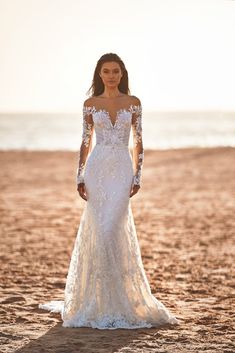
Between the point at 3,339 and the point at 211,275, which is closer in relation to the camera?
the point at 3,339

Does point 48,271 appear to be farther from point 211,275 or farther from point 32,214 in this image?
point 32,214

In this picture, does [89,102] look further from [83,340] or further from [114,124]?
[83,340]

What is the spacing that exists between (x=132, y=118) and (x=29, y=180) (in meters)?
15.5

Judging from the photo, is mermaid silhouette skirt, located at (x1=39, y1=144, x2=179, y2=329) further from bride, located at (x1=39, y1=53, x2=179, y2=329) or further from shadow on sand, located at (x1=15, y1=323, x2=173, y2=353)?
shadow on sand, located at (x1=15, y1=323, x2=173, y2=353)

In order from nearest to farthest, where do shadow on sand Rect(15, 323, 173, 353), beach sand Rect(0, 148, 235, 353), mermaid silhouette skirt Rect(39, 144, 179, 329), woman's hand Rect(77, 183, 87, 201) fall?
shadow on sand Rect(15, 323, 173, 353), beach sand Rect(0, 148, 235, 353), mermaid silhouette skirt Rect(39, 144, 179, 329), woman's hand Rect(77, 183, 87, 201)

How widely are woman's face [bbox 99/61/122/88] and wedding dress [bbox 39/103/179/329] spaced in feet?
0.77

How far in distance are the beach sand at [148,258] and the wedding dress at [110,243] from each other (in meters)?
0.20

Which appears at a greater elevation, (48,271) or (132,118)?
(132,118)

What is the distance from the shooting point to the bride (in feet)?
18.9

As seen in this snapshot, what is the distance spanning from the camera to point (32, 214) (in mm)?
13836

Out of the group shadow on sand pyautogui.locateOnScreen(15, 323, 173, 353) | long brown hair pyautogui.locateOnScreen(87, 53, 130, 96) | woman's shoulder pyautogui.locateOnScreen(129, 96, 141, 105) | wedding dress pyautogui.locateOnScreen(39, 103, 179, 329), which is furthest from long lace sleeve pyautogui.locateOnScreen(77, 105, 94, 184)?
shadow on sand pyautogui.locateOnScreen(15, 323, 173, 353)

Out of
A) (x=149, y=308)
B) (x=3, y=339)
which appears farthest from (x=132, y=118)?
(x=3, y=339)

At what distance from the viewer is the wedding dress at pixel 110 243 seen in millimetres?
5750

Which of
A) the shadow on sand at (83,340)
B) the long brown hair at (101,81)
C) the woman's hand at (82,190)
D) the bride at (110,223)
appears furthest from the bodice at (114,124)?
the shadow on sand at (83,340)
